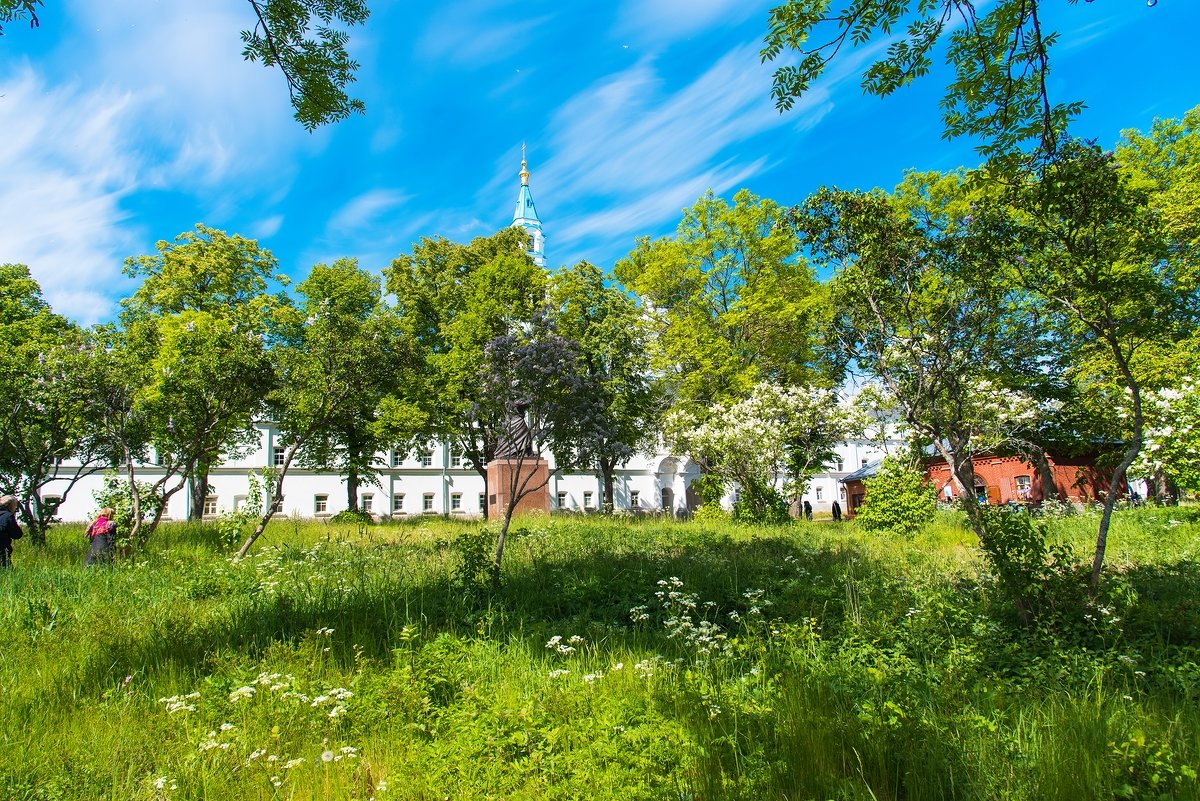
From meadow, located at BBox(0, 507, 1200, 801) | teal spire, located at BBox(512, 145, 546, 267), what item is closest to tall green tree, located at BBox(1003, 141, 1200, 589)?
meadow, located at BBox(0, 507, 1200, 801)

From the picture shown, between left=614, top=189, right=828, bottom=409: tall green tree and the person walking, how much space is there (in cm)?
1924

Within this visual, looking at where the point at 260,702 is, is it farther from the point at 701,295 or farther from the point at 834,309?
the point at 701,295

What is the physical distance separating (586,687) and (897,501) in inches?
563

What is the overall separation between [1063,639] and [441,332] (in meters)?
27.3

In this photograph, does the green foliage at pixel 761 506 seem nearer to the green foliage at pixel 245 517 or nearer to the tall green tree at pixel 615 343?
the tall green tree at pixel 615 343

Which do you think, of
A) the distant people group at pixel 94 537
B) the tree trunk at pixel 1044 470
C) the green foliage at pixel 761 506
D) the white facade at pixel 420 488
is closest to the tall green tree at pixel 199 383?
the distant people group at pixel 94 537

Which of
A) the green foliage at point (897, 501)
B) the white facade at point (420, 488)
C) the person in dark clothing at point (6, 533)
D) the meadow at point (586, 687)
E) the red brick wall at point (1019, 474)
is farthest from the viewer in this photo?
the white facade at point (420, 488)

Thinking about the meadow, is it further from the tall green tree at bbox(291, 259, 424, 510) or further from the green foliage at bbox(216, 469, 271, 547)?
the tall green tree at bbox(291, 259, 424, 510)

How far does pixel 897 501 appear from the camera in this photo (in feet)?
52.7

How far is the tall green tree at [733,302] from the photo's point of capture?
998 inches

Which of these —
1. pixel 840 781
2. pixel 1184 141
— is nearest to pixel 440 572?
pixel 840 781

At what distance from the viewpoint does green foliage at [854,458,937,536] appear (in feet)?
51.6

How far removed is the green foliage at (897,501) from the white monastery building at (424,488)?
40.9 ft

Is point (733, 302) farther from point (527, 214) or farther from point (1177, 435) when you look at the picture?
point (527, 214)
